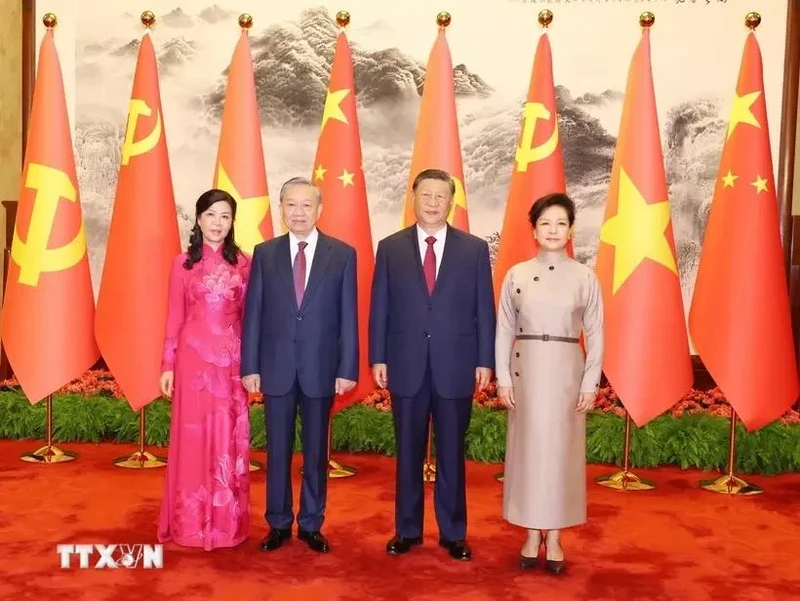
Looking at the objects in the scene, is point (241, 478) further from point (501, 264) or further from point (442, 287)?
point (501, 264)

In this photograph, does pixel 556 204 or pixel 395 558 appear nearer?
pixel 556 204

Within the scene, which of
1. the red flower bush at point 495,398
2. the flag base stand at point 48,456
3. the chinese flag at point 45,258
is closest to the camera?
the chinese flag at point 45,258

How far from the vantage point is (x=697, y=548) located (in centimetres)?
367

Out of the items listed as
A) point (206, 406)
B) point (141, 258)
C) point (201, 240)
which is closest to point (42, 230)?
point (141, 258)

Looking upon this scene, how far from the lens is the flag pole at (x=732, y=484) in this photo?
4.65m

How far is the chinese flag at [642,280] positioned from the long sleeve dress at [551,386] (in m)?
1.35

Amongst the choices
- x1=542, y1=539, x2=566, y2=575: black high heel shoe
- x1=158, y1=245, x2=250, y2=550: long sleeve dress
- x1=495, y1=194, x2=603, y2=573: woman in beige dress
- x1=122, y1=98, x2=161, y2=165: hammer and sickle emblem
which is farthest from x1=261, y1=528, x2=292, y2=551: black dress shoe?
x1=122, y1=98, x2=161, y2=165: hammer and sickle emblem

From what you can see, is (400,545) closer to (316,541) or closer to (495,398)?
(316,541)

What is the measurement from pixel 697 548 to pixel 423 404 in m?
1.42

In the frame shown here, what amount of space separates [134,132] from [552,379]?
115 inches

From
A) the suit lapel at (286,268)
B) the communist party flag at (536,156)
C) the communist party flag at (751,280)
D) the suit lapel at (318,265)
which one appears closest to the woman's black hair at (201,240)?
the suit lapel at (286,268)

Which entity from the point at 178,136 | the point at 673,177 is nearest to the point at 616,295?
the point at 673,177

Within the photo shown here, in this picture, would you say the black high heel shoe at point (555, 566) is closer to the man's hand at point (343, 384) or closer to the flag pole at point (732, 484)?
the man's hand at point (343, 384)

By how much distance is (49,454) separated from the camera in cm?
509
